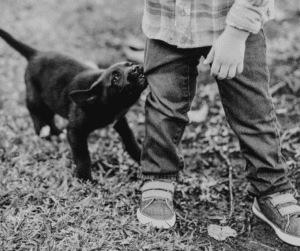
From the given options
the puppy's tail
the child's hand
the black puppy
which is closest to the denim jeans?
the child's hand

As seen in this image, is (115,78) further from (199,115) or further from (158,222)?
(199,115)

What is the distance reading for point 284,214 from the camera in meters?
3.00

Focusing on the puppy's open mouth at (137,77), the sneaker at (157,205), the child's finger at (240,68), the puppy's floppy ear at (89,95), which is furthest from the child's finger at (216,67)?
the puppy's floppy ear at (89,95)

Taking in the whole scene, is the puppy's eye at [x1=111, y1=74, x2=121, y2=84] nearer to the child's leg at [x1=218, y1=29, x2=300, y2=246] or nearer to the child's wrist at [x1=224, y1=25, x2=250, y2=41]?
the child's leg at [x1=218, y1=29, x2=300, y2=246]

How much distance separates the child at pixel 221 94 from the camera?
104 inches

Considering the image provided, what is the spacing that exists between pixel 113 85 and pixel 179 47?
0.82 meters

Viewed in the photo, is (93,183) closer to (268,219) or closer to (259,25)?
(268,219)

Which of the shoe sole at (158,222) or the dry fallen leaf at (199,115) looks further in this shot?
the dry fallen leaf at (199,115)

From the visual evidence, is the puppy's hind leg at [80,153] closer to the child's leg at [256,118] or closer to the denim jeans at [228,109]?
the denim jeans at [228,109]

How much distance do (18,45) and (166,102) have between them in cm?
190

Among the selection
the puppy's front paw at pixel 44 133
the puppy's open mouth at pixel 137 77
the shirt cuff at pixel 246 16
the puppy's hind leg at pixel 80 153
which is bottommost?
the puppy's front paw at pixel 44 133

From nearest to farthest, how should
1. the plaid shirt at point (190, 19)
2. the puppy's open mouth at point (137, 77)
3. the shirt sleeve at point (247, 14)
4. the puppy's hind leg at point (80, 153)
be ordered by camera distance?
the shirt sleeve at point (247, 14) < the plaid shirt at point (190, 19) < the puppy's open mouth at point (137, 77) < the puppy's hind leg at point (80, 153)

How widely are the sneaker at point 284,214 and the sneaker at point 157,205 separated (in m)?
0.59

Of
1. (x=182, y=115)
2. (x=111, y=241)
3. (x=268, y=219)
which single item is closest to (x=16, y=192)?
(x=111, y=241)
